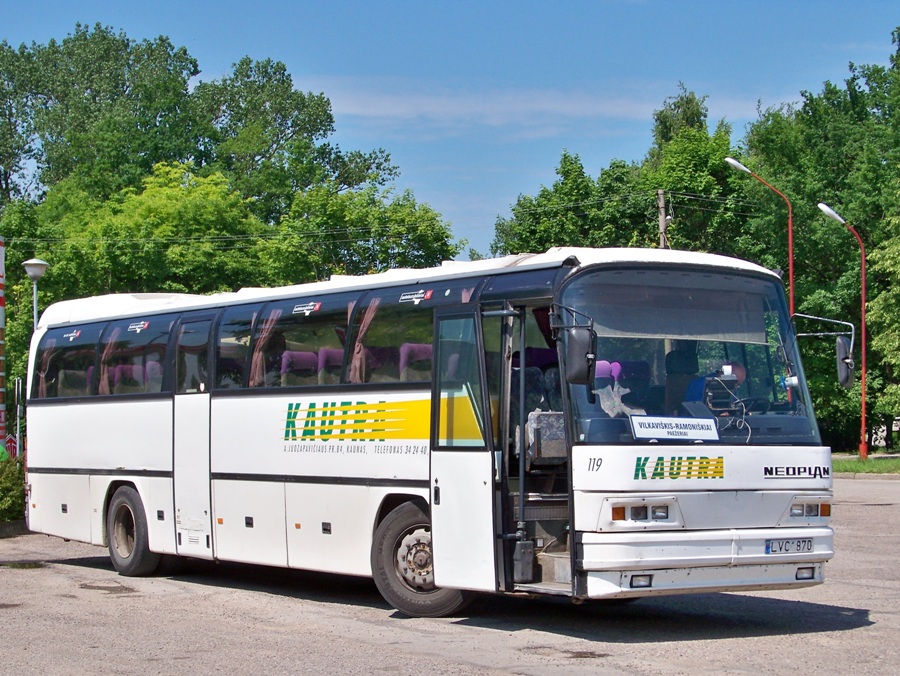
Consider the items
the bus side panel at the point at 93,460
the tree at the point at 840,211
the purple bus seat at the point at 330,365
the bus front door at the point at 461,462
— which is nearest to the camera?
the bus front door at the point at 461,462

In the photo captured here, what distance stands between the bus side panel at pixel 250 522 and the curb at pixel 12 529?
8796mm

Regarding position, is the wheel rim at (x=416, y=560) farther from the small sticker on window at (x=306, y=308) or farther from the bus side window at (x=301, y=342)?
the small sticker on window at (x=306, y=308)

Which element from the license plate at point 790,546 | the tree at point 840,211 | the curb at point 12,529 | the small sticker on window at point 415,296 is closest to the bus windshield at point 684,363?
the license plate at point 790,546

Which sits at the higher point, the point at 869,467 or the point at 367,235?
the point at 367,235

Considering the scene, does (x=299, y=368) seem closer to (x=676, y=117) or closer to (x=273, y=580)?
(x=273, y=580)

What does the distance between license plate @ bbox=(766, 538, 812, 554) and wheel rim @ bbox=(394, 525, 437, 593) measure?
292 centimetres

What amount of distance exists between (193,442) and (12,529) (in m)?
8.60

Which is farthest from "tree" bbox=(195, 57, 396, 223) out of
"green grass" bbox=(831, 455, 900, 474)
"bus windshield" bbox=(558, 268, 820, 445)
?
"bus windshield" bbox=(558, 268, 820, 445)

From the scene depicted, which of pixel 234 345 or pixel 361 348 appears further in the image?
pixel 234 345

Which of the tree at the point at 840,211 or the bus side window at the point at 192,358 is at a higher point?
the tree at the point at 840,211

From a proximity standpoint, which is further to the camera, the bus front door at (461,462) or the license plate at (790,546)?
the bus front door at (461,462)

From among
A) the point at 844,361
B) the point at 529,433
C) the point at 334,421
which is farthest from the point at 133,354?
the point at 844,361

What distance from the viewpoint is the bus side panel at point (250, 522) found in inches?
551

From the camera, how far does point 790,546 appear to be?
425 inches
